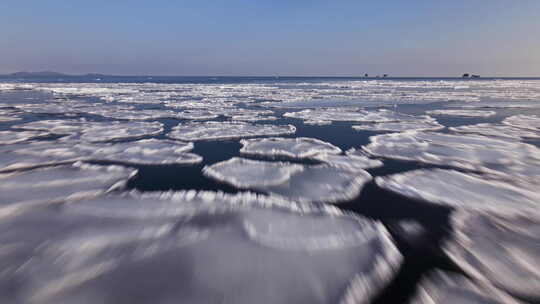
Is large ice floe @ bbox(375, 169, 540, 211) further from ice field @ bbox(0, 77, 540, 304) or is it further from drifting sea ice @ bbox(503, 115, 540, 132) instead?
drifting sea ice @ bbox(503, 115, 540, 132)

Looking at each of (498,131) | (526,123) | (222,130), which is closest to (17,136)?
(222,130)

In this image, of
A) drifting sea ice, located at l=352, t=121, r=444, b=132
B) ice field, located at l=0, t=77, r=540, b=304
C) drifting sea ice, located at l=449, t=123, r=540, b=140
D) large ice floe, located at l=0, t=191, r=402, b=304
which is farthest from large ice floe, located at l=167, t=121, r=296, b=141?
drifting sea ice, located at l=449, t=123, r=540, b=140

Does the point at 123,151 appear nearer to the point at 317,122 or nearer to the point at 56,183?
the point at 56,183

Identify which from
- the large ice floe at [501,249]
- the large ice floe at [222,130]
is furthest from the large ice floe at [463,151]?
the large ice floe at [222,130]

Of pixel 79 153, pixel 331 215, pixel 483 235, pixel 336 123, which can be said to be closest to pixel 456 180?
pixel 483 235

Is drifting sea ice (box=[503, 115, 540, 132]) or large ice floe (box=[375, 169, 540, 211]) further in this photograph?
drifting sea ice (box=[503, 115, 540, 132])

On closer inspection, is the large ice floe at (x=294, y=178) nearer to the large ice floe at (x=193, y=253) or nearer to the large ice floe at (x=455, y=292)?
the large ice floe at (x=193, y=253)
